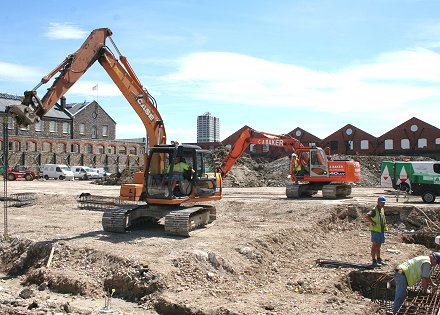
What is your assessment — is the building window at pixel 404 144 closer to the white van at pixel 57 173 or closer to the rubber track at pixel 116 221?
the white van at pixel 57 173

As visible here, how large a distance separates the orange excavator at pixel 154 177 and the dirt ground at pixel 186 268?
0.50 meters

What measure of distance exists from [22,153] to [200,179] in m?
47.7

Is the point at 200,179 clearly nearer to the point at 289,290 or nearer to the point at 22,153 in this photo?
the point at 289,290

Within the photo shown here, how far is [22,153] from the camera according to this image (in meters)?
56.4

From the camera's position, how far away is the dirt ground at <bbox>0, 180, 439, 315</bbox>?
8.80 metres

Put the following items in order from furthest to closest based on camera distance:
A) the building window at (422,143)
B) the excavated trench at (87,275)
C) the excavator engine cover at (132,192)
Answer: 1. the building window at (422,143)
2. the excavator engine cover at (132,192)
3. the excavated trench at (87,275)

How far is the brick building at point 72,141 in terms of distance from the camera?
189 feet

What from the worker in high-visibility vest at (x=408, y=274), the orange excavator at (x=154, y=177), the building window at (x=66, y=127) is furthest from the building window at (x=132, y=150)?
the worker in high-visibility vest at (x=408, y=274)

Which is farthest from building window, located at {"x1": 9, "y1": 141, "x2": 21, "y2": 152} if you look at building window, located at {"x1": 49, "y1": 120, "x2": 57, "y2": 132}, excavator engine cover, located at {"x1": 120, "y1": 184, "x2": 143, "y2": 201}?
excavator engine cover, located at {"x1": 120, "y1": 184, "x2": 143, "y2": 201}

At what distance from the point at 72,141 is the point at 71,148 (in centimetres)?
92

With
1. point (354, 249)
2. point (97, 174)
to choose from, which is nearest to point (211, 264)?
point (354, 249)

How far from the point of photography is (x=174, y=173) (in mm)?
13609

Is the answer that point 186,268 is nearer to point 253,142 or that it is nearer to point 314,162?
point 314,162

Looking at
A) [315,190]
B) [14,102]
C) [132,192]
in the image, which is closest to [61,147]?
[14,102]
